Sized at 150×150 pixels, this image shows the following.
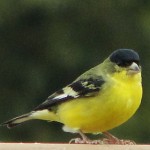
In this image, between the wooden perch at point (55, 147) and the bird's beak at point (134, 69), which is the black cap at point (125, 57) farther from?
the wooden perch at point (55, 147)

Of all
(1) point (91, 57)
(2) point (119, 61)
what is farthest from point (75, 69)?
(2) point (119, 61)

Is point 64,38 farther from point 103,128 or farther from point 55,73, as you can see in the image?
point 103,128

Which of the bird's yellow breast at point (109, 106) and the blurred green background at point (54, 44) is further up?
the blurred green background at point (54, 44)

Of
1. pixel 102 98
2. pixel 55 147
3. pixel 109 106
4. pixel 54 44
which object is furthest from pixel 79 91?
pixel 54 44

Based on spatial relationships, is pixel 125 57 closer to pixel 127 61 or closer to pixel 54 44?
pixel 127 61

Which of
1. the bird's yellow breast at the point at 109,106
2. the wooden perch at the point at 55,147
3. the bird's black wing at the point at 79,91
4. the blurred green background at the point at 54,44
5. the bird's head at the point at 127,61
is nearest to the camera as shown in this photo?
the wooden perch at the point at 55,147

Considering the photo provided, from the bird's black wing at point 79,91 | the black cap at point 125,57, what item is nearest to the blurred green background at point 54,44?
the bird's black wing at point 79,91
